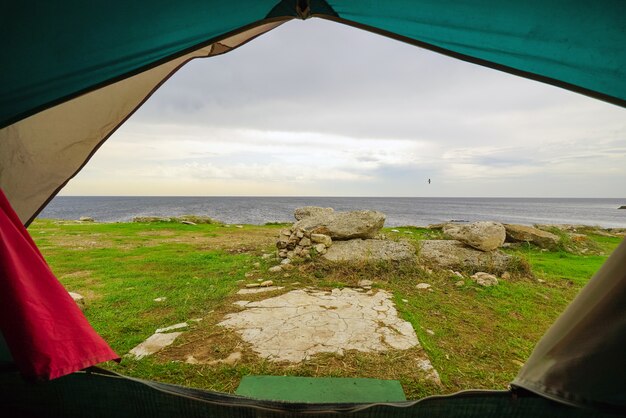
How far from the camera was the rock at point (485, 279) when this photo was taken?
496cm

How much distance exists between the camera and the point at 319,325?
333cm

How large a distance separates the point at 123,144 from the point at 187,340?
1335 inches

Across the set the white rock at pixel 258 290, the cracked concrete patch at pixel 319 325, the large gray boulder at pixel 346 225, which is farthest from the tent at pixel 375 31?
the large gray boulder at pixel 346 225

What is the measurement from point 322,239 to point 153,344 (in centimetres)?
386

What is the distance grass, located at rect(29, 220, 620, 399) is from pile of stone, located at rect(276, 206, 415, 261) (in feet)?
0.98

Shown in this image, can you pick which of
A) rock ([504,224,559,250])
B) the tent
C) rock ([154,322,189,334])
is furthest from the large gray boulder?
rock ([504,224,559,250])

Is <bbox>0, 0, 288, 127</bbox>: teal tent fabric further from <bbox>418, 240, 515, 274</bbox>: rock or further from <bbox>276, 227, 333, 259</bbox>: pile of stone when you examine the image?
<bbox>418, 240, 515, 274</bbox>: rock

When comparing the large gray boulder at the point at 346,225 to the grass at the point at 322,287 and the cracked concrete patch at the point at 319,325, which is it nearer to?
the grass at the point at 322,287

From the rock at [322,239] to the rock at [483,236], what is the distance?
3063 mm

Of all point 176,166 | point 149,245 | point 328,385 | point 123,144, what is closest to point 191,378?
point 328,385

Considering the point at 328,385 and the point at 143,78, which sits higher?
the point at 143,78

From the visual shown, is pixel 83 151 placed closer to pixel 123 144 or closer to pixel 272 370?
pixel 272 370

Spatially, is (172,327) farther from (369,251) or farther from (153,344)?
(369,251)

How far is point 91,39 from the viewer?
1.56m
